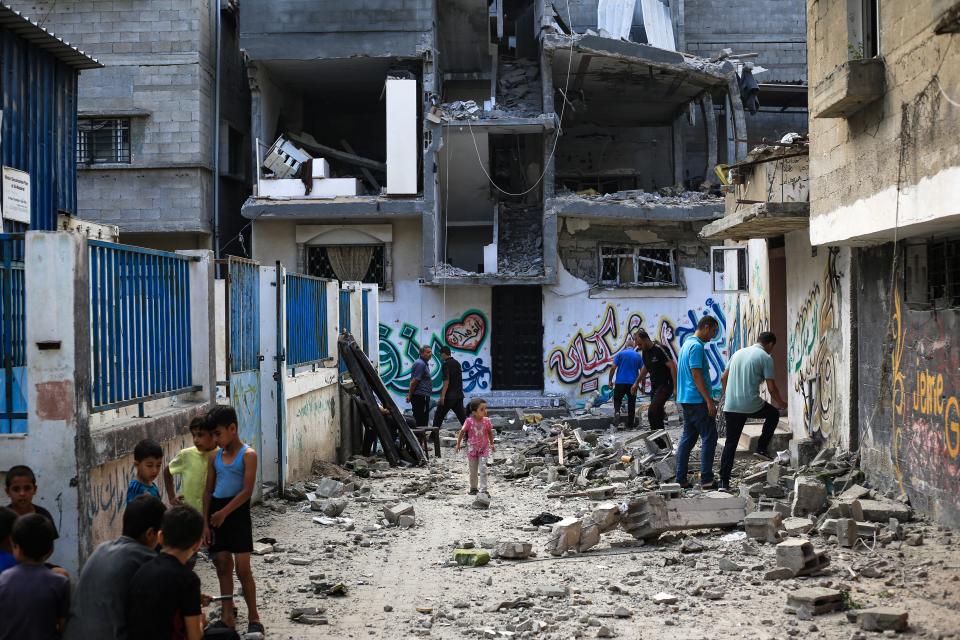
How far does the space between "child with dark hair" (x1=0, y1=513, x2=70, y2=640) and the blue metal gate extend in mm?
2164

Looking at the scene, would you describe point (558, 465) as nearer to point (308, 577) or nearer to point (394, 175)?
point (308, 577)

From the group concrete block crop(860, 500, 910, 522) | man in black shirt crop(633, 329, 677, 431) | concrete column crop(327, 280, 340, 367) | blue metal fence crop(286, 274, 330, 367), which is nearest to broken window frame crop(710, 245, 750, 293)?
man in black shirt crop(633, 329, 677, 431)

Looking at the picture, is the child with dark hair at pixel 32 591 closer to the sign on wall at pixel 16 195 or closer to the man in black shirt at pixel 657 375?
the sign on wall at pixel 16 195

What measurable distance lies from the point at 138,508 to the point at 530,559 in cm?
430

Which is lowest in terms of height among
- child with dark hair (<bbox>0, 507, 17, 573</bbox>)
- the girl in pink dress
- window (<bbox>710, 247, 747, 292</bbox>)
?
the girl in pink dress

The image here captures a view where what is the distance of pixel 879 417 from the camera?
32.2 ft

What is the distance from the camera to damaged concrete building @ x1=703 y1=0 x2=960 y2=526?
7465mm

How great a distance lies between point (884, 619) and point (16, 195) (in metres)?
9.30

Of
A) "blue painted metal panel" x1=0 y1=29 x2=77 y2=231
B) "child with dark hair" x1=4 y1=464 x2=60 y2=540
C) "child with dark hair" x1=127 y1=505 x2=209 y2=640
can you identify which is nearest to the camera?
"child with dark hair" x1=127 y1=505 x2=209 y2=640

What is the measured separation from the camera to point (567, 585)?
281 inches

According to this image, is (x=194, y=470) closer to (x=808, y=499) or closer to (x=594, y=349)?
(x=808, y=499)

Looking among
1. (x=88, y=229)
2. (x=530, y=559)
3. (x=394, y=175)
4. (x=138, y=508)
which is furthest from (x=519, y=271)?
(x=138, y=508)

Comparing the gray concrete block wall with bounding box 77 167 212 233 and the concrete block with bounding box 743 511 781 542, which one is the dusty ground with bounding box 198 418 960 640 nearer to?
the concrete block with bounding box 743 511 781 542

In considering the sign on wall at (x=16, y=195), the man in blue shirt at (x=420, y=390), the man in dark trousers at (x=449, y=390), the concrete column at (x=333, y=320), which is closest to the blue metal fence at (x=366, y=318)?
the man in blue shirt at (x=420, y=390)
